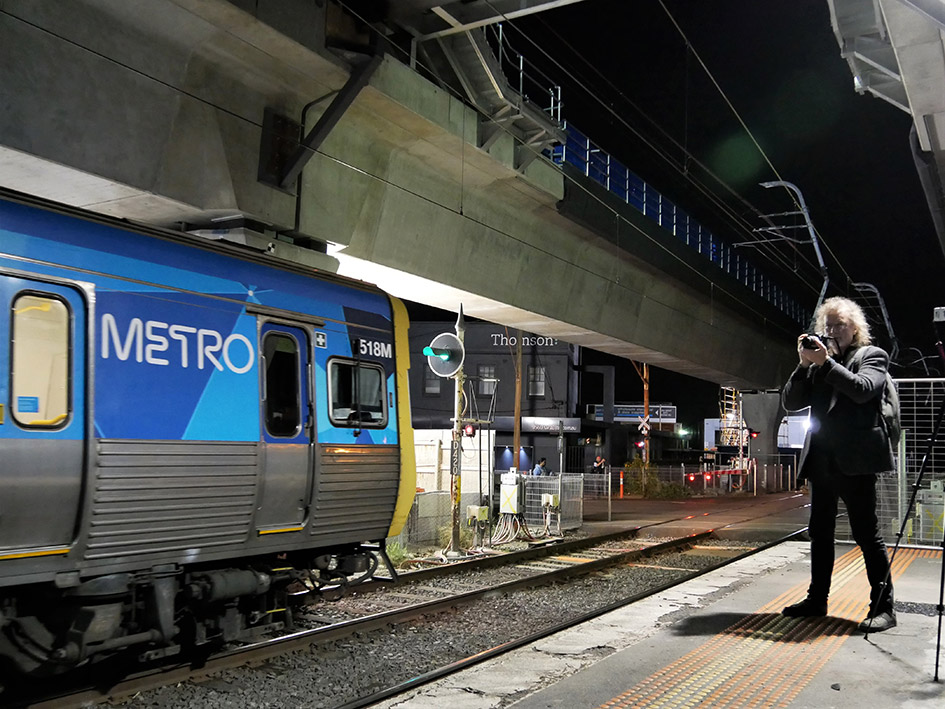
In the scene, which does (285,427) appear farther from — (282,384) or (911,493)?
(911,493)

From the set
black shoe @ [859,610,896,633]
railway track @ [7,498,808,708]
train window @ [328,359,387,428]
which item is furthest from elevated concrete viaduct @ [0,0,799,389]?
black shoe @ [859,610,896,633]

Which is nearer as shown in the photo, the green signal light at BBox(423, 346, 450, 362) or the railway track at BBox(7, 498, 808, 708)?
the railway track at BBox(7, 498, 808, 708)

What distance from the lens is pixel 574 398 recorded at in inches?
1876

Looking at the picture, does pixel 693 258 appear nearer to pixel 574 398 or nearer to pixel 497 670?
pixel 497 670

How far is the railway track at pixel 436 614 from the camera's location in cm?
657

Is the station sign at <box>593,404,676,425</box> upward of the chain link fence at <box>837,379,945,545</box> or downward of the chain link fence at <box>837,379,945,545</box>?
upward

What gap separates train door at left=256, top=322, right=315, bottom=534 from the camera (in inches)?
296

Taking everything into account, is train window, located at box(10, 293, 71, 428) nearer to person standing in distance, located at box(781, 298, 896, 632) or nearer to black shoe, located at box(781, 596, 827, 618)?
A: person standing in distance, located at box(781, 298, 896, 632)

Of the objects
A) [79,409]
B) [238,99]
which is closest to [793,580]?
[79,409]

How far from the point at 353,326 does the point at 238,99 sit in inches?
134

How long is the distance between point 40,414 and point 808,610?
6.35m

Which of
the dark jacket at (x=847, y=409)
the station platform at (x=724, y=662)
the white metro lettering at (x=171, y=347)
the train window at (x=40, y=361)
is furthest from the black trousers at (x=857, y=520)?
the train window at (x=40, y=361)

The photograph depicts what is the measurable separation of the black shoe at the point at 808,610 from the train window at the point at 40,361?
613 centimetres

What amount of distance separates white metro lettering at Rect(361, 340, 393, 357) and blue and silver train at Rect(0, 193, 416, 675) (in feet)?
0.22
